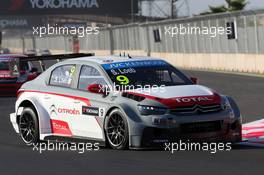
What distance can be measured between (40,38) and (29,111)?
109420mm

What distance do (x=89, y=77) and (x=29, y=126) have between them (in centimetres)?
145

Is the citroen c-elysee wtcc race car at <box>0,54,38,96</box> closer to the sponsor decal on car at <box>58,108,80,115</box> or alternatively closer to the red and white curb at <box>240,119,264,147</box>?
the red and white curb at <box>240,119,264,147</box>

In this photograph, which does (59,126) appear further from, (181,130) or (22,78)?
(22,78)

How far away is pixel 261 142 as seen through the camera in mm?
11891

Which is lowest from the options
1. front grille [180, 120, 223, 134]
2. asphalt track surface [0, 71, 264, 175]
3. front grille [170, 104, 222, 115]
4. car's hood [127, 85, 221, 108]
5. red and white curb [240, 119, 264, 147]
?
red and white curb [240, 119, 264, 147]

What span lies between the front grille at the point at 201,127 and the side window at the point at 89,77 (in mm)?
1613

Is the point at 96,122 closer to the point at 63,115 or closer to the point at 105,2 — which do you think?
the point at 63,115

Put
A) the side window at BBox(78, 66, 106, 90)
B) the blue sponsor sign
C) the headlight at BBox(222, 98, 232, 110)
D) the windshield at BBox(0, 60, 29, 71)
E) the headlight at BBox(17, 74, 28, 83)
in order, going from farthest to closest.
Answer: the windshield at BBox(0, 60, 29, 71), the headlight at BBox(17, 74, 28, 83), the blue sponsor sign, the side window at BBox(78, 66, 106, 90), the headlight at BBox(222, 98, 232, 110)

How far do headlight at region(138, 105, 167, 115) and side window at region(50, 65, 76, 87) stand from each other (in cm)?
182

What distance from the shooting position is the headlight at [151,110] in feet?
35.3

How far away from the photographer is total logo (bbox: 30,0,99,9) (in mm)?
109688

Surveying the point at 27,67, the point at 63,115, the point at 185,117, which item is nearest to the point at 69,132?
the point at 63,115

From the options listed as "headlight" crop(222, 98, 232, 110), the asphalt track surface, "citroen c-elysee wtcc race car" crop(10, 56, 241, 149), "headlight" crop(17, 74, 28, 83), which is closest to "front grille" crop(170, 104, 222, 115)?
"citroen c-elysee wtcc race car" crop(10, 56, 241, 149)

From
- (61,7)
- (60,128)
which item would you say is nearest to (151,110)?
(60,128)
